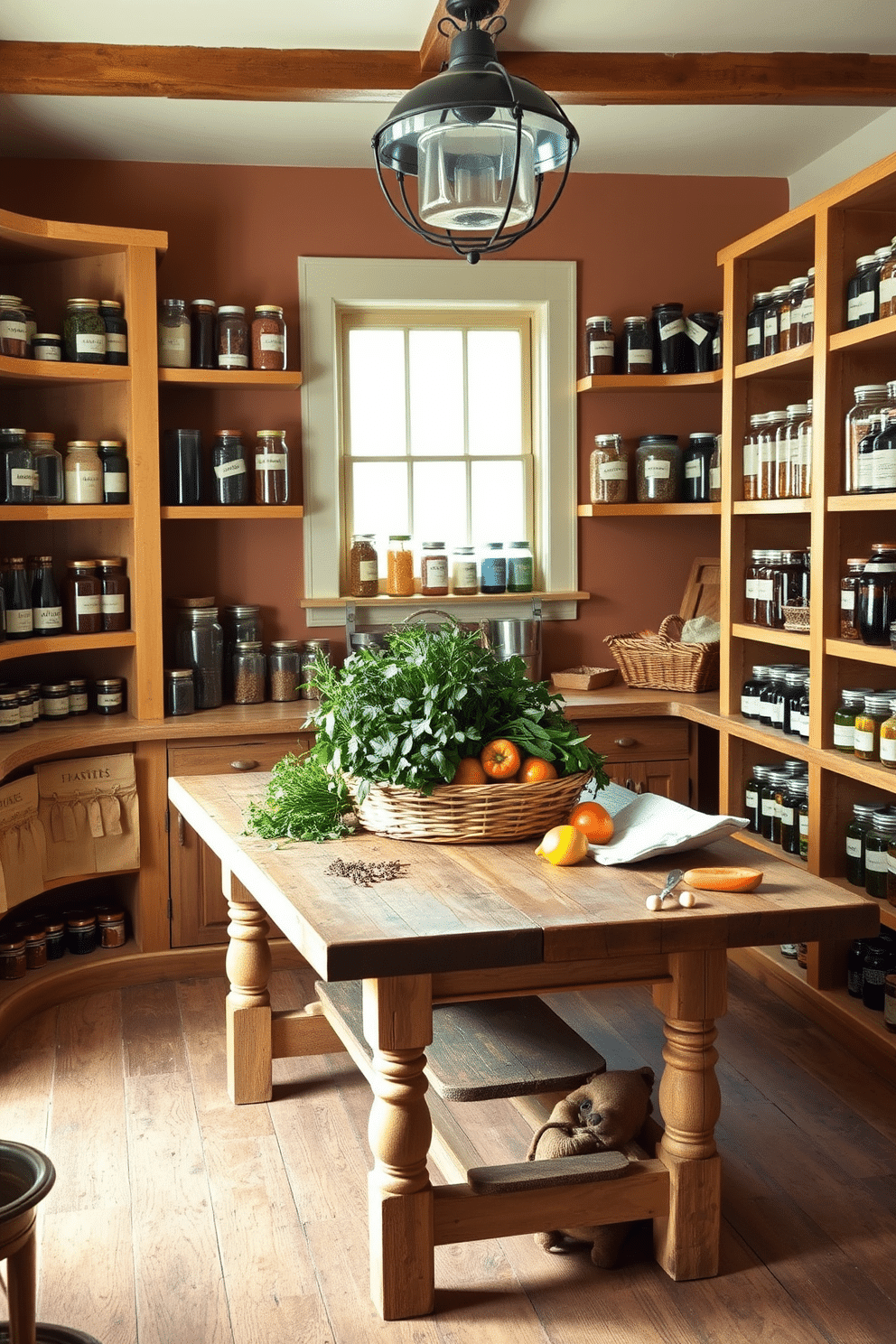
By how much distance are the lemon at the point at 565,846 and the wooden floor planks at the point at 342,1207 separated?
80cm

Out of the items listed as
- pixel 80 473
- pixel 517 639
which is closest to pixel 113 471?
pixel 80 473

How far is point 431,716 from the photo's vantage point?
8.66ft

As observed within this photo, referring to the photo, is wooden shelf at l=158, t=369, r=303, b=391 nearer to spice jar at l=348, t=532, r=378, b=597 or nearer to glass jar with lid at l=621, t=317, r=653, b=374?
spice jar at l=348, t=532, r=378, b=597

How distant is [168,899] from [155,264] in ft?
6.75

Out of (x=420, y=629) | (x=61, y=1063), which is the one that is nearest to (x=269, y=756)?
(x=61, y=1063)

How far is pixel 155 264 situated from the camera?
4219 mm

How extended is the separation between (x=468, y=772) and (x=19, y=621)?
6.53ft

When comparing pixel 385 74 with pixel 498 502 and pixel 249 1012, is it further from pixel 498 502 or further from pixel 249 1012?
pixel 249 1012

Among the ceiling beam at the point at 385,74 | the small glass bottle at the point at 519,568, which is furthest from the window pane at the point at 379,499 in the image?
the ceiling beam at the point at 385,74

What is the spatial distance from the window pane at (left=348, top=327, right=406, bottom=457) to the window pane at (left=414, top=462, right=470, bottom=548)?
153 mm

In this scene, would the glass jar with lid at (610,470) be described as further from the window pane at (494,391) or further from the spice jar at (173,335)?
the spice jar at (173,335)

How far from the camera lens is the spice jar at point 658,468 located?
4.80m

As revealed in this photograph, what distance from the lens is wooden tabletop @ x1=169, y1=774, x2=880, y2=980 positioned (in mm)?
2105

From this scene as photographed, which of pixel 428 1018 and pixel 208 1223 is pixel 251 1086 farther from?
pixel 428 1018
